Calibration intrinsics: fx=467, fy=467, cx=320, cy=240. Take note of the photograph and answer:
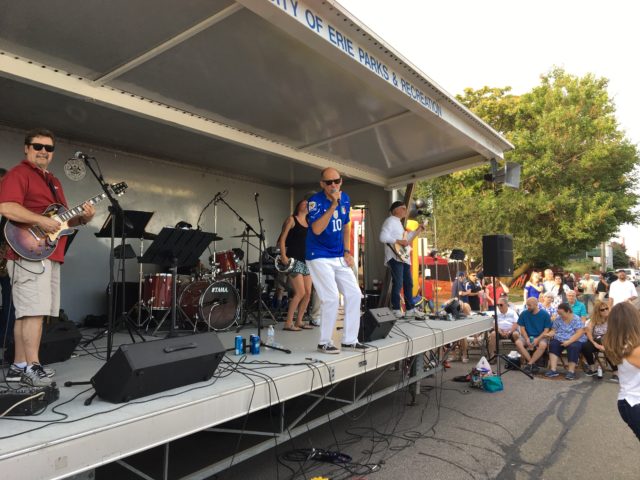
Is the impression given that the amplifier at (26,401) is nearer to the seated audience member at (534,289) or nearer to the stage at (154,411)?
the stage at (154,411)

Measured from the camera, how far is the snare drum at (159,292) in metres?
5.91

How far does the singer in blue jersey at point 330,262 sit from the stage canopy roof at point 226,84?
3.64ft

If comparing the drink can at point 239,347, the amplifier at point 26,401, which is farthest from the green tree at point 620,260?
the amplifier at point 26,401

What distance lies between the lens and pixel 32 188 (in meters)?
3.03

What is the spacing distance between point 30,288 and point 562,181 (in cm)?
2457

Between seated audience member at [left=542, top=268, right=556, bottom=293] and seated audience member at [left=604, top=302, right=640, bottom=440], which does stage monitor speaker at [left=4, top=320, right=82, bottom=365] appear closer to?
seated audience member at [left=604, top=302, right=640, bottom=440]

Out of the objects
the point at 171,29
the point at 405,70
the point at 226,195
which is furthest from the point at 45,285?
the point at 226,195

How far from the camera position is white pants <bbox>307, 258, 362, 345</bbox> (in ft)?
13.3

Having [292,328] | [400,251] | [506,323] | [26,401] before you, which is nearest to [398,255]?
[400,251]

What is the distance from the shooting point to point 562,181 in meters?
23.0

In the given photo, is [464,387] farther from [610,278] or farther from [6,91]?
[610,278]

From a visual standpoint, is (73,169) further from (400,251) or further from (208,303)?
(400,251)

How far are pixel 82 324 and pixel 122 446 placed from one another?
4.80 metres

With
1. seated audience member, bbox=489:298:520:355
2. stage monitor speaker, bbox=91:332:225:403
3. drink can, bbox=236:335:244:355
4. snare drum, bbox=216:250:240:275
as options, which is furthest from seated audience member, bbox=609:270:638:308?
stage monitor speaker, bbox=91:332:225:403
